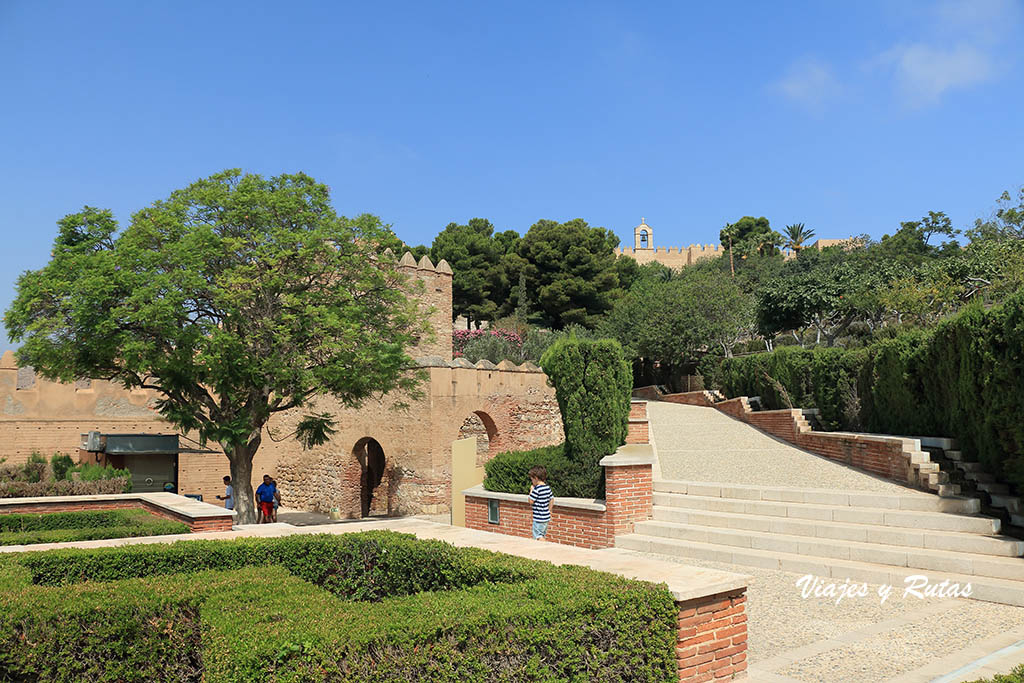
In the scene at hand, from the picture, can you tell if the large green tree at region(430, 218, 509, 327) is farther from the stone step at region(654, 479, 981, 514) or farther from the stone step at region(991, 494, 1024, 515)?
the stone step at region(991, 494, 1024, 515)

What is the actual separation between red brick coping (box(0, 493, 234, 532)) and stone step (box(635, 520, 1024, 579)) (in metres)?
6.12

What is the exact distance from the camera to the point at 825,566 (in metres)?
8.30

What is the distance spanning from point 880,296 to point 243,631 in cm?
2739

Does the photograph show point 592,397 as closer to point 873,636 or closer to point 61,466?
point 873,636

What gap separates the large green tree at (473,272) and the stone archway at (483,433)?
20.6 meters

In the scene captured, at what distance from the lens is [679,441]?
1788cm

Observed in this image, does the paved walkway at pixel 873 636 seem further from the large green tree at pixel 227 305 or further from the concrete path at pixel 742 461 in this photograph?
the large green tree at pixel 227 305

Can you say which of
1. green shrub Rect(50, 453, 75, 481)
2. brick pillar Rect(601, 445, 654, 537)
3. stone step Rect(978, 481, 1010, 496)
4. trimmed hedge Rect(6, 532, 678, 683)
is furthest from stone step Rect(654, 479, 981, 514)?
green shrub Rect(50, 453, 75, 481)

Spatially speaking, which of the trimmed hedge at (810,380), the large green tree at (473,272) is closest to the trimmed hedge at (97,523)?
the trimmed hedge at (810,380)

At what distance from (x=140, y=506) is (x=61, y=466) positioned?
6.10 metres

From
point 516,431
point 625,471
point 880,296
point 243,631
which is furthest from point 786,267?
point 243,631

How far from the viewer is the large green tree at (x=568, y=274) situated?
141ft

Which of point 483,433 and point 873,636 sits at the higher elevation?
point 483,433

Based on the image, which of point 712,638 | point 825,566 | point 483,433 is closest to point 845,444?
point 825,566
